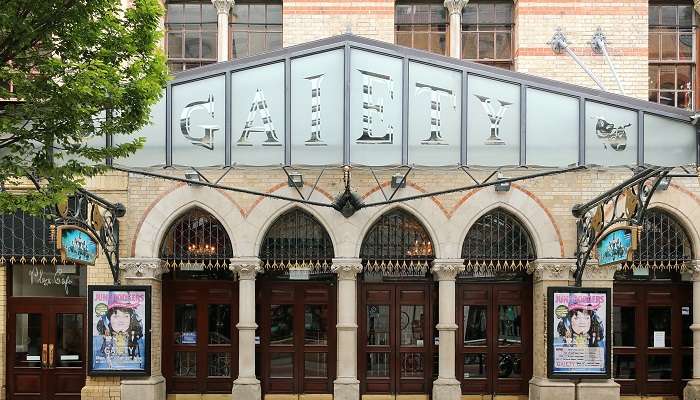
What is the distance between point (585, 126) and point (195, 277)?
8.56m

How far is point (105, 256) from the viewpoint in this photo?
17875 millimetres

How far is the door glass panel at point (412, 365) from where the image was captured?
1891 centimetres

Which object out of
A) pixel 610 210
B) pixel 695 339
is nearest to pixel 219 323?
pixel 610 210

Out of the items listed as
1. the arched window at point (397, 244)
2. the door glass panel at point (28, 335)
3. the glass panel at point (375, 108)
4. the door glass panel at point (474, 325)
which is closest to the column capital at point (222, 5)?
the glass panel at point (375, 108)

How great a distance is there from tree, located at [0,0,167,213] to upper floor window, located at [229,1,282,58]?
25.3ft

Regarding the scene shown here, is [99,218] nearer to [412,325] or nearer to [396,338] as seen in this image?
[396,338]

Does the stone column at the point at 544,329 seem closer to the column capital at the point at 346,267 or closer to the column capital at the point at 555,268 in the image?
the column capital at the point at 555,268

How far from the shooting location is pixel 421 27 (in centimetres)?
2072

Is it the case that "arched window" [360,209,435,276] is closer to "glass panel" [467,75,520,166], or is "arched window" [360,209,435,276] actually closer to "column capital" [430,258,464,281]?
"column capital" [430,258,464,281]

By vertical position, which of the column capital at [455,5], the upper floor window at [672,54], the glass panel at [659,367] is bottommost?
the glass panel at [659,367]

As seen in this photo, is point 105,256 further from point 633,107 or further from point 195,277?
point 633,107

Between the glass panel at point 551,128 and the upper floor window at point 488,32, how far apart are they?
10.9 ft

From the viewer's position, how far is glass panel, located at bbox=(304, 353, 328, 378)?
62.1 ft

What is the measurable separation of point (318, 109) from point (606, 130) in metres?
5.59
